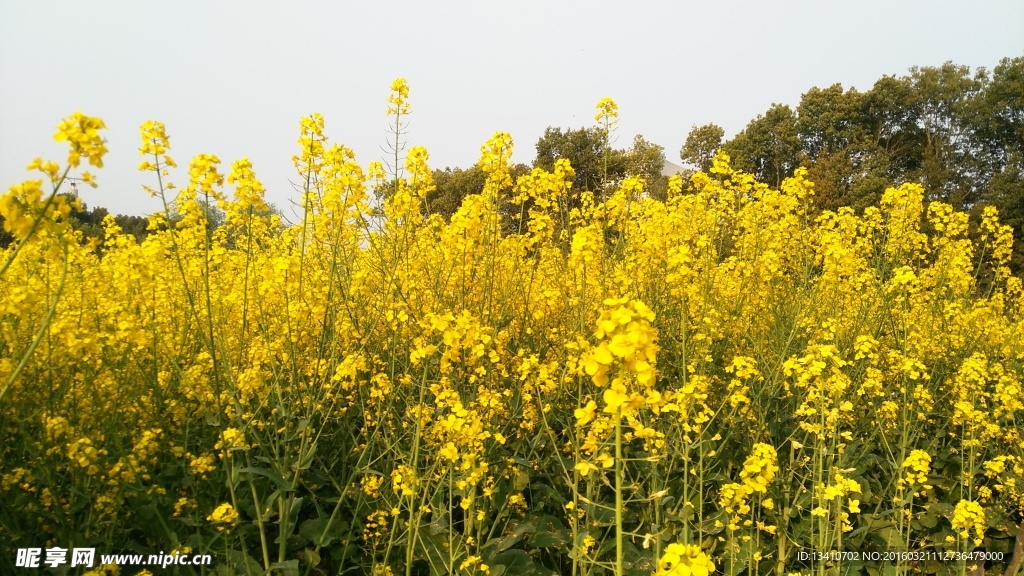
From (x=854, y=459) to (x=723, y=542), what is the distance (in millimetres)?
888

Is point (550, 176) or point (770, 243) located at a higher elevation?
point (550, 176)

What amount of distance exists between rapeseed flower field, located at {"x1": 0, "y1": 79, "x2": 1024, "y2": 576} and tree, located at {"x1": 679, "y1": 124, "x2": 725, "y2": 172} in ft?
59.3

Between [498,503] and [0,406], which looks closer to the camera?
[0,406]

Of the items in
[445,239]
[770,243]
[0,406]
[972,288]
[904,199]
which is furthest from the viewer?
[972,288]

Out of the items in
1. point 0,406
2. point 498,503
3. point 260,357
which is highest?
point 260,357

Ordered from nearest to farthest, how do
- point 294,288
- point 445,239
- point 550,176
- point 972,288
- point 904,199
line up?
point 294,288 → point 445,239 → point 550,176 → point 904,199 → point 972,288

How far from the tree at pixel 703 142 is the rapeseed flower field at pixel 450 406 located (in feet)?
59.3

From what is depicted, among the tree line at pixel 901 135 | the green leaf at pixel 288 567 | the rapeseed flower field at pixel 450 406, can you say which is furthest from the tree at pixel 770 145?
the green leaf at pixel 288 567

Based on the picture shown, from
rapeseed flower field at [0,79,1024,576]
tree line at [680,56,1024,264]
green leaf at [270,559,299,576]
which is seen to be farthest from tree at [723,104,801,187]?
green leaf at [270,559,299,576]

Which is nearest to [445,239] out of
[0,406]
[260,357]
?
[260,357]

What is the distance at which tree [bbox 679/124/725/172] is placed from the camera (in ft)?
69.5

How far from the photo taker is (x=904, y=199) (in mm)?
4402

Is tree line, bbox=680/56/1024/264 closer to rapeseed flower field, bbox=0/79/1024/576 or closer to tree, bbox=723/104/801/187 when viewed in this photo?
tree, bbox=723/104/801/187

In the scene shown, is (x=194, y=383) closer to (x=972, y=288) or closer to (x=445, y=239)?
(x=445, y=239)
